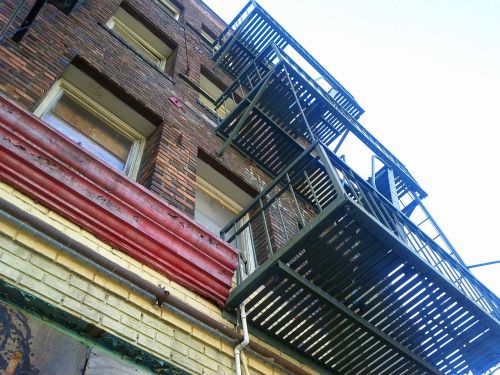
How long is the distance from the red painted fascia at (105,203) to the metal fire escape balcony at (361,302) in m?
0.46

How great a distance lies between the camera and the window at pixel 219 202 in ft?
21.2

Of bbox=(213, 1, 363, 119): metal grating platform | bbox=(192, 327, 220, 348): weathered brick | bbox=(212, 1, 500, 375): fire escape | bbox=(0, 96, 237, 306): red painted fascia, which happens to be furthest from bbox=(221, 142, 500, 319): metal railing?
bbox=(213, 1, 363, 119): metal grating platform

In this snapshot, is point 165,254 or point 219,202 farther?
point 219,202

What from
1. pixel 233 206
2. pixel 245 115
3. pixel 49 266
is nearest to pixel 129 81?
pixel 245 115

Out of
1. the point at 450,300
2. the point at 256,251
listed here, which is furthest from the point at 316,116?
the point at 450,300

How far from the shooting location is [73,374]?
105 inches

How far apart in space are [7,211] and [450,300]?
4104mm

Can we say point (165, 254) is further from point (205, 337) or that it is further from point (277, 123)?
point (277, 123)

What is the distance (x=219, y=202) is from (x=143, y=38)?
5.10 m

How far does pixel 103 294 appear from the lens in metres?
3.39

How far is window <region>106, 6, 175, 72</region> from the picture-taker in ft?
33.1

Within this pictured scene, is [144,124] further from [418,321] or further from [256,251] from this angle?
[418,321]

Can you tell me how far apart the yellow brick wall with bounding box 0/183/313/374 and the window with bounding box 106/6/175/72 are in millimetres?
6924

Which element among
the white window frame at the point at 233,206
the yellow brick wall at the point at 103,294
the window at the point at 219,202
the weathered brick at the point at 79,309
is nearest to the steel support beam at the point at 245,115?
the window at the point at 219,202
